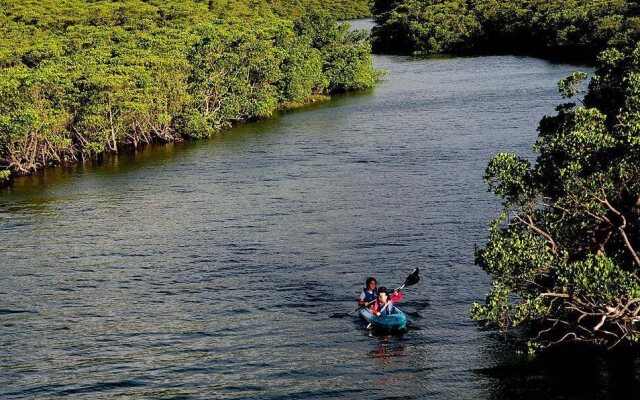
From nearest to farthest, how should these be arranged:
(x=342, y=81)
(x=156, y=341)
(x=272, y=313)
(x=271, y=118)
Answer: (x=156, y=341) → (x=272, y=313) → (x=271, y=118) → (x=342, y=81)

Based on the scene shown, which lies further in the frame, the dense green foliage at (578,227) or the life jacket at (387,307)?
the life jacket at (387,307)

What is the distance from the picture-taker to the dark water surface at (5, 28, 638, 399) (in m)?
33.3

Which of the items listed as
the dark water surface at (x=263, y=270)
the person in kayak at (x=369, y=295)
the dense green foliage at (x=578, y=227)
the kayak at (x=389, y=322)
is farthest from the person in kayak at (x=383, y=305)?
the dense green foliage at (x=578, y=227)

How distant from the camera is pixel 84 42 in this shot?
103125 millimetres

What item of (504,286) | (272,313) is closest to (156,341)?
(272,313)

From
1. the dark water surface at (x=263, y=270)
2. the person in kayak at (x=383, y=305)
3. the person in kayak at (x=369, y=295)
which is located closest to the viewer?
the dark water surface at (x=263, y=270)

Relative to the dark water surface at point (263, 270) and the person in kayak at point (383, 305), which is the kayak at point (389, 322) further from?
the dark water surface at point (263, 270)

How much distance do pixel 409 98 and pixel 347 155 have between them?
3291 cm

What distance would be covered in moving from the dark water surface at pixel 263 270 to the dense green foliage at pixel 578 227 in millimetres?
3508

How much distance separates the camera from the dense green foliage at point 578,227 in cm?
2750

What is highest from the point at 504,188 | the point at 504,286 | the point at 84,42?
the point at 84,42

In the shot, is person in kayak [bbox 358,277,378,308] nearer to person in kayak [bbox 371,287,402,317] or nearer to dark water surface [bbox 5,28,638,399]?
person in kayak [bbox 371,287,402,317]

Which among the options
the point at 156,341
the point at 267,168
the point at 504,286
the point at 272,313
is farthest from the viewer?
the point at 267,168

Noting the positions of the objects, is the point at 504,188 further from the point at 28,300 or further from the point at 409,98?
the point at 409,98
